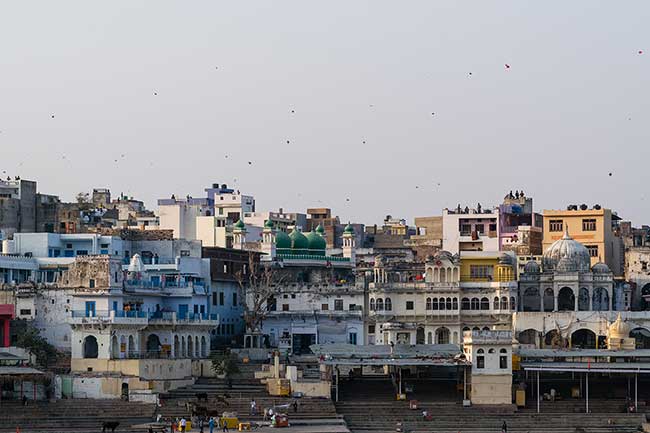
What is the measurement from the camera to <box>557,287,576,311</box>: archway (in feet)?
280

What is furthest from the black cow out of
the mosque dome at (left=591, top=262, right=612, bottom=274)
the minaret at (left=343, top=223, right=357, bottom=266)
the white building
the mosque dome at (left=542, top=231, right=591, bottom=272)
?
the white building

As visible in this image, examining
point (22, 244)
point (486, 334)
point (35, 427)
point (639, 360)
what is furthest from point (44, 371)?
point (639, 360)

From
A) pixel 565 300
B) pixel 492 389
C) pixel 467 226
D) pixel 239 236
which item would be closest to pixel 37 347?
pixel 492 389

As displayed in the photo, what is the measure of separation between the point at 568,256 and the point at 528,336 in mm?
4776

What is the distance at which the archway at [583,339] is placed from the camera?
3238 inches

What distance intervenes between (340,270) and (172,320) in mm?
17884

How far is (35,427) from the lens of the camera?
66188 millimetres

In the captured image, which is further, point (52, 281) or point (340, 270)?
point (340, 270)

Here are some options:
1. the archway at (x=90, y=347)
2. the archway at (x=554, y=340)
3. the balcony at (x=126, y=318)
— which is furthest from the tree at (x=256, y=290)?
the archway at (x=554, y=340)

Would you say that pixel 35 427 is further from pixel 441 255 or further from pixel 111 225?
pixel 111 225

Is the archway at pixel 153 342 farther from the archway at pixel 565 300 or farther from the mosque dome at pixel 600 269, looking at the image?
the mosque dome at pixel 600 269

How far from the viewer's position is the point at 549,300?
86188 millimetres

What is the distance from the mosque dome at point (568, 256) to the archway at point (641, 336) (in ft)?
13.9

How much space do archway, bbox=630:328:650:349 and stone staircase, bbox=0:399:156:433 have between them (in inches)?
936
